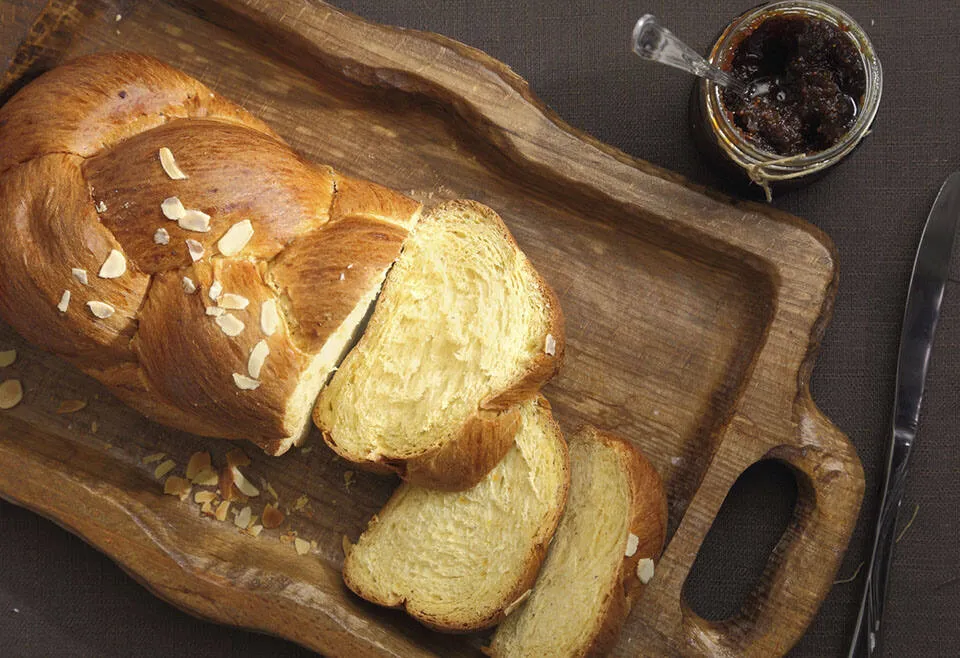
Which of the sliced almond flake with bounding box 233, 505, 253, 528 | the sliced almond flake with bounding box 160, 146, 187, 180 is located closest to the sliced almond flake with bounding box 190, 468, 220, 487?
the sliced almond flake with bounding box 233, 505, 253, 528

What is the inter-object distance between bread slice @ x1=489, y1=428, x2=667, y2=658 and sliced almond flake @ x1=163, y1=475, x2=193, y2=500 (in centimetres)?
104

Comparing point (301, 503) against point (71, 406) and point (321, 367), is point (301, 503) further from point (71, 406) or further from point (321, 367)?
point (71, 406)

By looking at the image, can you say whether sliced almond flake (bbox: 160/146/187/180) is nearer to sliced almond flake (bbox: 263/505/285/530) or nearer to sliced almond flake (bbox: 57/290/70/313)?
sliced almond flake (bbox: 57/290/70/313)

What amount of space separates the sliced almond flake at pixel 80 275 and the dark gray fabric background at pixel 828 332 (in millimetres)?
999

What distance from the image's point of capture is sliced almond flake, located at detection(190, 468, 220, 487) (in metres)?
2.44

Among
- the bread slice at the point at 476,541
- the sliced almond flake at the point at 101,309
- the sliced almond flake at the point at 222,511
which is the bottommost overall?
the sliced almond flake at the point at 222,511

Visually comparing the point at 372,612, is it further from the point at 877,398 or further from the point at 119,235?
the point at 877,398

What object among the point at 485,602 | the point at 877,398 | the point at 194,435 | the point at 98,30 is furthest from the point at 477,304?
the point at 98,30

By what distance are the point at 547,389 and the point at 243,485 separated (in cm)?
98

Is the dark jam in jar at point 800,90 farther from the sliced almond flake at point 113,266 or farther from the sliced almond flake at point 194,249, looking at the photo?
the sliced almond flake at point 113,266

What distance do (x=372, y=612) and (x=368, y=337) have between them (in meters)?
0.81

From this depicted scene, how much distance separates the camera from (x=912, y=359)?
94.8 inches

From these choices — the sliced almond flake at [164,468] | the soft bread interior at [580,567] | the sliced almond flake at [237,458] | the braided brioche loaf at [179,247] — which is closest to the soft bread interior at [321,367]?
the braided brioche loaf at [179,247]

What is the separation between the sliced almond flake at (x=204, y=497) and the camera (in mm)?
2430
